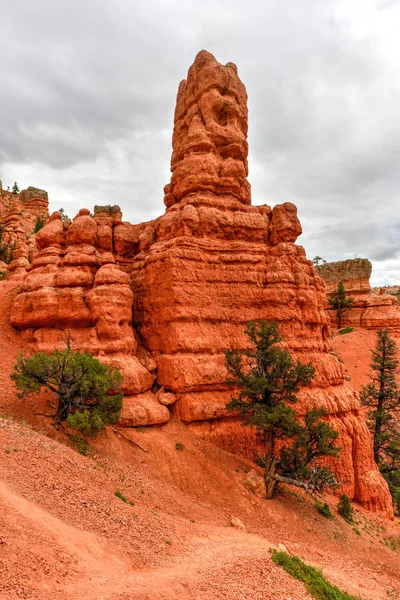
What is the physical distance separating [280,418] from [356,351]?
3553 centimetres

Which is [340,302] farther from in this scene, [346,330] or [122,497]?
[122,497]

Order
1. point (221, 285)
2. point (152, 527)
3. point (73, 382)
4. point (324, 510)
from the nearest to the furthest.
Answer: point (152, 527) < point (73, 382) < point (324, 510) < point (221, 285)

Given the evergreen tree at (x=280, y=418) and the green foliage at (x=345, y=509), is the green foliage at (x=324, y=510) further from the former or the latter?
the evergreen tree at (x=280, y=418)

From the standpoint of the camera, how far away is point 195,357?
1891 cm

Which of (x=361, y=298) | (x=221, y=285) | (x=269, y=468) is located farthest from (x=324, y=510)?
(x=361, y=298)

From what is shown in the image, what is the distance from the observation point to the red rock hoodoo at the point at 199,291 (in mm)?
18672

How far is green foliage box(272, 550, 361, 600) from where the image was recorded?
920 centimetres

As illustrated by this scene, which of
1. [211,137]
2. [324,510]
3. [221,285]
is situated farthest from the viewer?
[211,137]

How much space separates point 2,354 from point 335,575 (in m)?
18.8

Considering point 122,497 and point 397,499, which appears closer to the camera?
point 122,497

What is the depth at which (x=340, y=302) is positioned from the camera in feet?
174

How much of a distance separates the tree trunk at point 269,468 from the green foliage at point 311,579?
5.74 metres

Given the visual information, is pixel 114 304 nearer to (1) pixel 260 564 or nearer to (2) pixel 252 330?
(2) pixel 252 330

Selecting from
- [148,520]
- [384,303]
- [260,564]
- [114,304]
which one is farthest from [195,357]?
[384,303]
